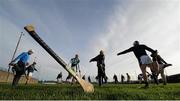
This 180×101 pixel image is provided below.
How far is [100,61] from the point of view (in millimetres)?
14625

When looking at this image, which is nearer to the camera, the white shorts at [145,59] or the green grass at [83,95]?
the green grass at [83,95]

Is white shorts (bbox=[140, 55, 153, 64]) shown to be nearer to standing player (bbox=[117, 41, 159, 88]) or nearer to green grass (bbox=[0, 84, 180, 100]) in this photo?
standing player (bbox=[117, 41, 159, 88])

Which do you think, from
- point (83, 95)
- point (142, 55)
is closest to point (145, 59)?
point (142, 55)

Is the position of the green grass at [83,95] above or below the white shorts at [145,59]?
below

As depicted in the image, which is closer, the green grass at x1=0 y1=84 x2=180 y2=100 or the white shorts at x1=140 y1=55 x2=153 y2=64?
the green grass at x1=0 y1=84 x2=180 y2=100

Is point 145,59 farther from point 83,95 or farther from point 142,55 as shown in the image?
point 83,95

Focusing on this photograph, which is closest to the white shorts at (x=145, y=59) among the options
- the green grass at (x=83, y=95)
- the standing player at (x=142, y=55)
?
the standing player at (x=142, y=55)

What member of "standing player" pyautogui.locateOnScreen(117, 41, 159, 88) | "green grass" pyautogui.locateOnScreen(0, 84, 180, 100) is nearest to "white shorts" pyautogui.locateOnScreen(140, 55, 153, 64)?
"standing player" pyautogui.locateOnScreen(117, 41, 159, 88)

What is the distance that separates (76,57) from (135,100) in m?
13.4

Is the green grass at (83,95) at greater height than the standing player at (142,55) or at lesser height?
lesser

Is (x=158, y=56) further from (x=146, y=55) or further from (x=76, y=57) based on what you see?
(x=76, y=57)

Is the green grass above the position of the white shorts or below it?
below

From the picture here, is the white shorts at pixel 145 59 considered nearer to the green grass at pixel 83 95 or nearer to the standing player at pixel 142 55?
the standing player at pixel 142 55

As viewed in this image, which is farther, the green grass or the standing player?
the standing player
